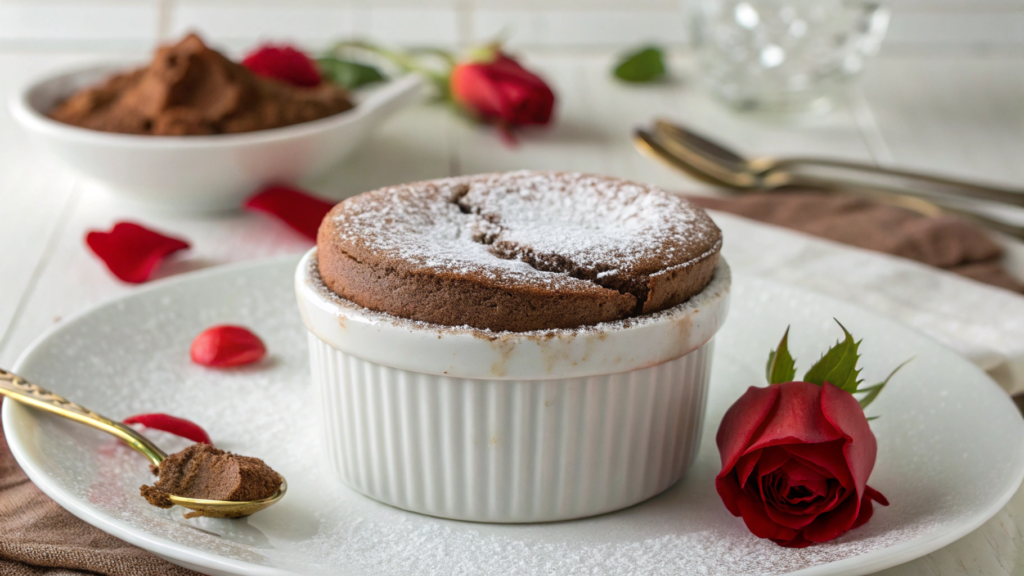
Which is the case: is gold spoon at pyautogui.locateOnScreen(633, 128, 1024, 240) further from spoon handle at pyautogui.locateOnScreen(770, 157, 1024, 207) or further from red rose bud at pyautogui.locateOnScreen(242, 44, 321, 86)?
red rose bud at pyautogui.locateOnScreen(242, 44, 321, 86)

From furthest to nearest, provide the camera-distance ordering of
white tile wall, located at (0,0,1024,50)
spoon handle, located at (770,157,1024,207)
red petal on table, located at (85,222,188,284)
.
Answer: white tile wall, located at (0,0,1024,50) < spoon handle, located at (770,157,1024,207) < red petal on table, located at (85,222,188,284)

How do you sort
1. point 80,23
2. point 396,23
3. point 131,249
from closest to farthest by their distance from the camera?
point 131,249, point 80,23, point 396,23

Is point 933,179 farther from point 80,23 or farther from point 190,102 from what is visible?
point 80,23

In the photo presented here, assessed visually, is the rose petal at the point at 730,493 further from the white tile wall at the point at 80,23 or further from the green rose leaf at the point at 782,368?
the white tile wall at the point at 80,23

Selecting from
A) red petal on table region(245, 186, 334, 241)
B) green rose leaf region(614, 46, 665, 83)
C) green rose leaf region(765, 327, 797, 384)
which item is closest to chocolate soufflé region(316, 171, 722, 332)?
green rose leaf region(765, 327, 797, 384)

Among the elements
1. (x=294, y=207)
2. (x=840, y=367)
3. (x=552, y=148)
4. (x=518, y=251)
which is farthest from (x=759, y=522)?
(x=552, y=148)
